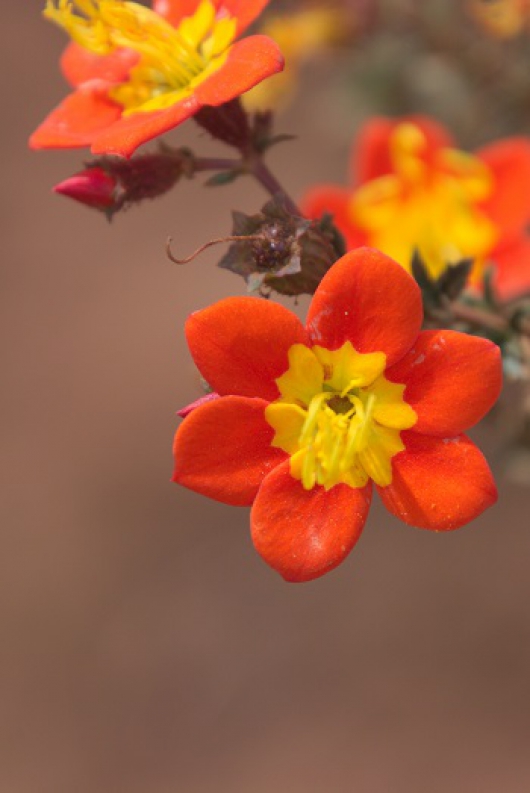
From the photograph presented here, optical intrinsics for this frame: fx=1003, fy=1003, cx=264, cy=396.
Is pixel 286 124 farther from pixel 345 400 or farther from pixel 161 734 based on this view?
pixel 345 400

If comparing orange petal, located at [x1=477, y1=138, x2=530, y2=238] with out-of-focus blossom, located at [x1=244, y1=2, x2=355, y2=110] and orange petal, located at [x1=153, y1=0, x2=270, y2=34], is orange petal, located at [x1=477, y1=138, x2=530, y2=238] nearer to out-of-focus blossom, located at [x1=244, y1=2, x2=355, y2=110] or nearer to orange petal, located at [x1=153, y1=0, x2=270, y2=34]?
out-of-focus blossom, located at [x1=244, y1=2, x2=355, y2=110]

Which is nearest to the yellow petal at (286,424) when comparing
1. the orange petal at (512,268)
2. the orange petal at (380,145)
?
the orange petal at (512,268)

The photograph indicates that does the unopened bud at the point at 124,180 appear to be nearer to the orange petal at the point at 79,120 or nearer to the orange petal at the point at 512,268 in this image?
the orange petal at the point at 79,120

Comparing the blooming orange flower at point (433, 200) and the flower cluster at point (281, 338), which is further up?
the flower cluster at point (281, 338)

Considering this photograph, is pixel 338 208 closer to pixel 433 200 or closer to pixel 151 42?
pixel 433 200

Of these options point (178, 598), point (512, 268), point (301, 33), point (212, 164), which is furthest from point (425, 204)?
point (178, 598)

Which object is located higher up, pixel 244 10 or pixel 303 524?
pixel 244 10
